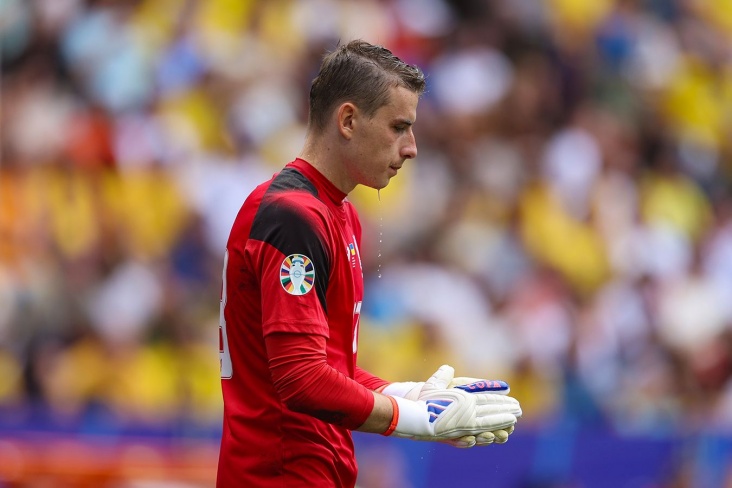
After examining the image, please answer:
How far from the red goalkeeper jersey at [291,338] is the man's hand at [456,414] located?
0.16 m

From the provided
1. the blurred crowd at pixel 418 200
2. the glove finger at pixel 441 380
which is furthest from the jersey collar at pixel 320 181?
the blurred crowd at pixel 418 200

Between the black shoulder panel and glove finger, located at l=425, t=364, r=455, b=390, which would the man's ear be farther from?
glove finger, located at l=425, t=364, r=455, b=390

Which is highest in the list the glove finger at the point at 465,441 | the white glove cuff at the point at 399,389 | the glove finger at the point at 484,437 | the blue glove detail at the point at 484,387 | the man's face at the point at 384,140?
the man's face at the point at 384,140

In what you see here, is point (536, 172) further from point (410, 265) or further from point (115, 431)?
point (115, 431)

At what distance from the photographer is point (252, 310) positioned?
379 cm

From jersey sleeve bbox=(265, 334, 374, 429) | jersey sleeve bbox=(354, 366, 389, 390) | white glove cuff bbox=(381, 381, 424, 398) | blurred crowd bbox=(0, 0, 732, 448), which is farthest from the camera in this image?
blurred crowd bbox=(0, 0, 732, 448)

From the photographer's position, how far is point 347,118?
12.7 ft

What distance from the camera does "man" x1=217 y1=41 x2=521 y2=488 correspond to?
3596 millimetres

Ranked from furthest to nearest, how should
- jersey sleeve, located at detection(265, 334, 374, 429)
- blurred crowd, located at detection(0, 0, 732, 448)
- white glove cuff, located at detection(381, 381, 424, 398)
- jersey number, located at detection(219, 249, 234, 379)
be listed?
blurred crowd, located at detection(0, 0, 732, 448) → white glove cuff, located at detection(381, 381, 424, 398) → jersey number, located at detection(219, 249, 234, 379) → jersey sleeve, located at detection(265, 334, 374, 429)

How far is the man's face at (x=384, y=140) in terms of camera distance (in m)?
3.86

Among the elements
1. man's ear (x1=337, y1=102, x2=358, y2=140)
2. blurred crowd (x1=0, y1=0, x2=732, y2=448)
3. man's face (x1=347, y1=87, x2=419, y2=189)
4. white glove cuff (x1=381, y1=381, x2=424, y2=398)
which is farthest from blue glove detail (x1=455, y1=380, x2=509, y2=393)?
blurred crowd (x1=0, y1=0, x2=732, y2=448)

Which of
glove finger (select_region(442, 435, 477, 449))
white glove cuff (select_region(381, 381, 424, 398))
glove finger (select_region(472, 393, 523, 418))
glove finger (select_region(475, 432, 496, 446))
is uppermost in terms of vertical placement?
white glove cuff (select_region(381, 381, 424, 398))

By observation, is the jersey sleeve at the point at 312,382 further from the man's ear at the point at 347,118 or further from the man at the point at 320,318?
the man's ear at the point at 347,118

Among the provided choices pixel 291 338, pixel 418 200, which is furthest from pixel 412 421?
Result: pixel 418 200
